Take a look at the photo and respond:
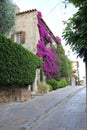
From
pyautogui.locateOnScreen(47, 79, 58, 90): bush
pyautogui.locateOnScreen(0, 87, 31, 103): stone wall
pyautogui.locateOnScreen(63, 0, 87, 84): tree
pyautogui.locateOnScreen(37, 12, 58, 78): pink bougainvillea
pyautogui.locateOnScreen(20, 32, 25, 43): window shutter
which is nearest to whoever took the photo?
pyautogui.locateOnScreen(63, 0, 87, 84): tree

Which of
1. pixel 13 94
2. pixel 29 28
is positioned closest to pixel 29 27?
pixel 29 28

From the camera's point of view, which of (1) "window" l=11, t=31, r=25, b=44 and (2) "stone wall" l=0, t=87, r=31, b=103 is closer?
(2) "stone wall" l=0, t=87, r=31, b=103

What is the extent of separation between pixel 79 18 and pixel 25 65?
1093 centimetres

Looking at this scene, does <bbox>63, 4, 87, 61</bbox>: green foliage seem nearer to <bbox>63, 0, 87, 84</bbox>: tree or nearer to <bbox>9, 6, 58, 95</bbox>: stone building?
<bbox>63, 0, 87, 84</bbox>: tree

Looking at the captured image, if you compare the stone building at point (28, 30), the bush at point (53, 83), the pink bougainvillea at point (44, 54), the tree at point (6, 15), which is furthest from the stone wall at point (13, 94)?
the bush at point (53, 83)

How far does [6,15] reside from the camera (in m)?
21.6

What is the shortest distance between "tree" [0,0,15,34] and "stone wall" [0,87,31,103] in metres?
4.95

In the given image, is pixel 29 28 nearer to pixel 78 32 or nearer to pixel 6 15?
pixel 6 15

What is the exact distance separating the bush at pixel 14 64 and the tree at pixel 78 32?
7155 millimetres

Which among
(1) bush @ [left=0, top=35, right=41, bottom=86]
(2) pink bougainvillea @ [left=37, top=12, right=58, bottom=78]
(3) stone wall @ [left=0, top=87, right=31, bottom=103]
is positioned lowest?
(3) stone wall @ [left=0, top=87, right=31, bottom=103]

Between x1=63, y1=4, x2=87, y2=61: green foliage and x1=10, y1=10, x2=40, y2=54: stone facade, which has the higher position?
x1=10, y1=10, x2=40, y2=54: stone facade

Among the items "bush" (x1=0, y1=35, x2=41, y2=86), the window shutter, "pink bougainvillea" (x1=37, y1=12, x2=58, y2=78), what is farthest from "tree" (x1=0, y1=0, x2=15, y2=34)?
"pink bougainvillea" (x1=37, y1=12, x2=58, y2=78)

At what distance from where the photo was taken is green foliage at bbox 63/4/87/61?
27.2 ft

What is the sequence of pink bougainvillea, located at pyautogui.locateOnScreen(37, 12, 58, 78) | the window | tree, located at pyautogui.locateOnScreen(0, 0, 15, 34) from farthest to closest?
pink bougainvillea, located at pyautogui.locateOnScreen(37, 12, 58, 78) < the window < tree, located at pyautogui.locateOnScreen(0, 0, 15, 34)
